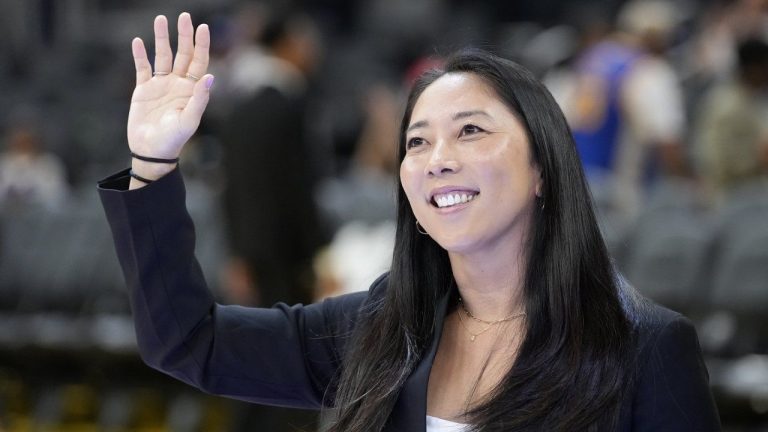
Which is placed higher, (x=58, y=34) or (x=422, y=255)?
(x=58, y=34)

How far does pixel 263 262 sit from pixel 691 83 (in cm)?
354

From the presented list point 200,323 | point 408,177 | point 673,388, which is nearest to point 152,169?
point 200,323

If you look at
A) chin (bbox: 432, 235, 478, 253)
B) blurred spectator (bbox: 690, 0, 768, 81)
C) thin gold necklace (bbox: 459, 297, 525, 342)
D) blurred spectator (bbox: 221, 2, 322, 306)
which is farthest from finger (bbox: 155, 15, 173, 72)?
blurred spectator (bbox: 690, 0, 768, 81)

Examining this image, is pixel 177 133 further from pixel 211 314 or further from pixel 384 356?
pixel 384 356

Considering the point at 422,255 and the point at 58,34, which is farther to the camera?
the point at 58,34

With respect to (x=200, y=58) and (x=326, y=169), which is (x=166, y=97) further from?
(x=326, y=169)

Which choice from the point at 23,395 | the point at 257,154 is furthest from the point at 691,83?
the point at 23,395

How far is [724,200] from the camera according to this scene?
17.4 feet

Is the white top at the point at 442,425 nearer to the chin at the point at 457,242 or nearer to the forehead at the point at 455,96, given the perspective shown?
the chin at the point at 457,242

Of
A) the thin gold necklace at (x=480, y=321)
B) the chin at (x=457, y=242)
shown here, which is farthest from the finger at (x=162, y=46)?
the thin gold necklace at (x=480, y=321)

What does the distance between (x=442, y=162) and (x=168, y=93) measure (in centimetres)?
45

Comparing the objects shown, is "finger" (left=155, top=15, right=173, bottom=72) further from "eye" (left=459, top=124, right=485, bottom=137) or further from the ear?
the ear

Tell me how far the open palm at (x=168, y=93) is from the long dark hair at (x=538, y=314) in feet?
1.18

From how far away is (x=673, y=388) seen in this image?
1.76 metres
